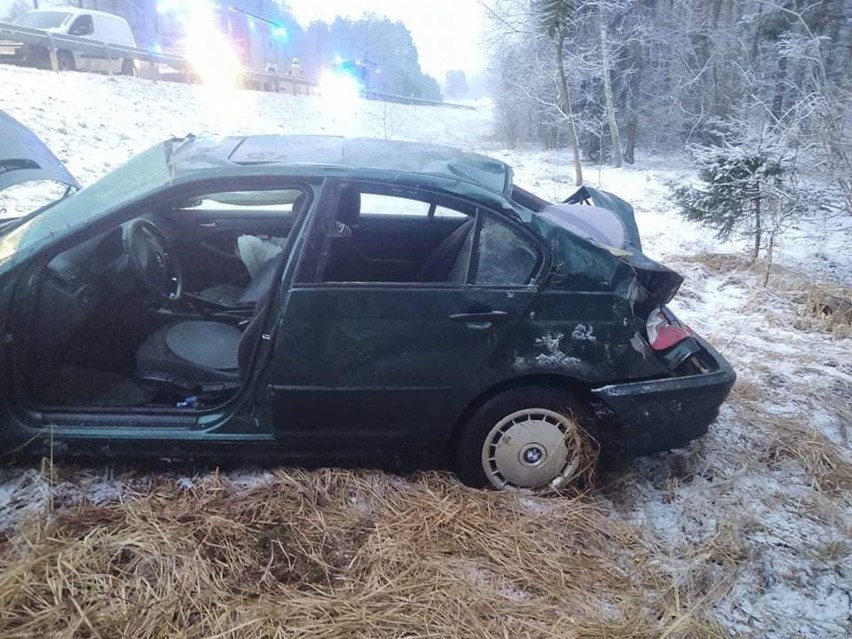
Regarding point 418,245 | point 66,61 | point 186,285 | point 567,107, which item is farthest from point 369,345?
point 66,61

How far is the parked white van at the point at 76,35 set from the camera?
13.2m

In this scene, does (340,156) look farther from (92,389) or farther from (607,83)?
(607,83)

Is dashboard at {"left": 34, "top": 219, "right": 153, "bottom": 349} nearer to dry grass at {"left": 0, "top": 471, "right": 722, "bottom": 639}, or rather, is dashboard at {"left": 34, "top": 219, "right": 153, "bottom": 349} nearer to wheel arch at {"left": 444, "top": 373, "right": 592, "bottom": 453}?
dry grass at {"left": 0, "top": 471, "right": 722, "bottom": 639}

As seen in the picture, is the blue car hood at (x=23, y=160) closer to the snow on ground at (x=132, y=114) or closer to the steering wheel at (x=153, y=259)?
the steering wheel at (x=153, y=259)

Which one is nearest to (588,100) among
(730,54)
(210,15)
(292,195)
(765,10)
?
(730,54)

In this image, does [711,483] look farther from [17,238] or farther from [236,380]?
[17,238]

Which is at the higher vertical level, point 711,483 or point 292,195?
point 292,195

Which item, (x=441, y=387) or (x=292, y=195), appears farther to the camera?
(x=292, y=195)

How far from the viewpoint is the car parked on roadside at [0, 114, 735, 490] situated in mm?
2486

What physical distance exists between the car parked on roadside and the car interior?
0.06 feet

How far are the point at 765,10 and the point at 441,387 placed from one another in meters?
16.2

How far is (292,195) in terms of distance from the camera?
338 centimetres

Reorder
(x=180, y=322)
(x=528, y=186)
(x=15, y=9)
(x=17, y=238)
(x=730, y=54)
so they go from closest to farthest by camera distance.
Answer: (x=17, y=238), (x=180, y=322), (x=528, y=186), (x=730, y=54), (x=15, y=9)

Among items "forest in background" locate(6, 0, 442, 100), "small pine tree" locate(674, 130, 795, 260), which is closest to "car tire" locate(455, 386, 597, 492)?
"small pine tree" locate(674, 130, 795, 260)
